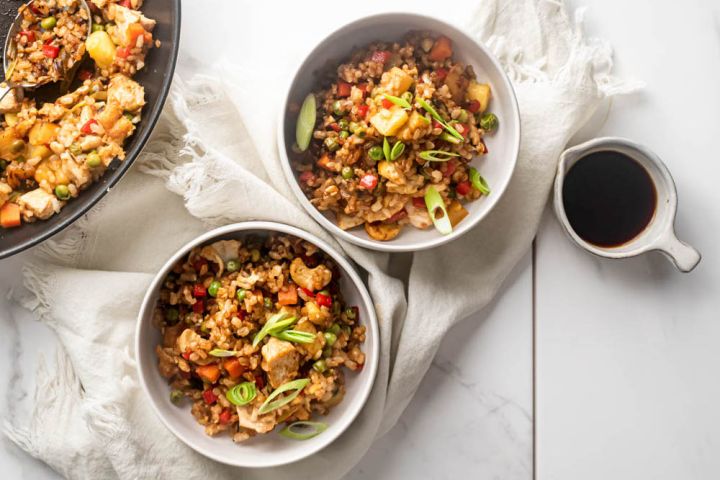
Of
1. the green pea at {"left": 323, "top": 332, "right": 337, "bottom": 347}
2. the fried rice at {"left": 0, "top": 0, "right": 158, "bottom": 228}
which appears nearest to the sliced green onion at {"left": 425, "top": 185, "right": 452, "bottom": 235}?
the green pea at {"left": 323, "top": 332, "right": 337, "bottom": 347}

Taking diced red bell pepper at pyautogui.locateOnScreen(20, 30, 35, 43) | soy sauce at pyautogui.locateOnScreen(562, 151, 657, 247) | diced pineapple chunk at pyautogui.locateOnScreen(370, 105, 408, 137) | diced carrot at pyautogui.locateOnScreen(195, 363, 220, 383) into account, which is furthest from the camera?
soy sauce at pyautogui.locateOnScreen(562, 151, 657, 247)

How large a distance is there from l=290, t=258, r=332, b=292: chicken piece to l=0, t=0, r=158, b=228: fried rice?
0.60 meters

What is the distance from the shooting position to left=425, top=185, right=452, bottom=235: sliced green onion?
6.61 ft

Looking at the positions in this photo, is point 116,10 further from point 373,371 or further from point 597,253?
point 597,253

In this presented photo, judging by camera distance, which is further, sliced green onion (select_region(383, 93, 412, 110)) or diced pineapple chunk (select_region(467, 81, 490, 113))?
diced pineapple chunk (select_region(467, 81, 490, 113))

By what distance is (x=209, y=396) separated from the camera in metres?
2.05

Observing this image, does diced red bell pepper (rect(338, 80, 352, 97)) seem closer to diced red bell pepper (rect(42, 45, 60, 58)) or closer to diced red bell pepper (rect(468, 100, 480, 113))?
diced red bell pepper (rect(468, 100, 480, 113))

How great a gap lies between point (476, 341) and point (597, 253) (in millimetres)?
507

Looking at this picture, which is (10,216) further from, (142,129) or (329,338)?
(329,338)

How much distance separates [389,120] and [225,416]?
998mm

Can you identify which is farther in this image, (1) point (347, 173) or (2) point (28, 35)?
(2) point (28, 35)

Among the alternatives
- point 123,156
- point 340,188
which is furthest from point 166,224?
point 340,188

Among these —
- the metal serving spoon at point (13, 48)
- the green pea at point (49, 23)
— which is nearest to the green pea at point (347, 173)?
the metal serving spoon at point (13, 48)

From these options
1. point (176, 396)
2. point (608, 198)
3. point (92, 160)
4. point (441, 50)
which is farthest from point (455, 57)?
point (176, 396)
